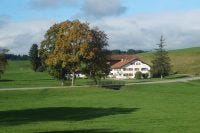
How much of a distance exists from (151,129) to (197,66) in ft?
516

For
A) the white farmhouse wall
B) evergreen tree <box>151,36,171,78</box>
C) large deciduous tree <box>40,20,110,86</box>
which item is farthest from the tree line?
the white farmhouse wall

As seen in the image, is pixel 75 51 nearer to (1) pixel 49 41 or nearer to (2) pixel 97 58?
(2) pixel 97 58

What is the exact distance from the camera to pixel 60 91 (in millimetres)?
74125

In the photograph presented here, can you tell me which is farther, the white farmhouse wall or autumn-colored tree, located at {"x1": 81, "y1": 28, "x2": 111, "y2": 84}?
the white farmhouse wall

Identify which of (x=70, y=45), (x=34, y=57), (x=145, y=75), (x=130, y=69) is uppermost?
(x=34, y=57)

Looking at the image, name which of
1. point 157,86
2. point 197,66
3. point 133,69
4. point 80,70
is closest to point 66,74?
point 80,70

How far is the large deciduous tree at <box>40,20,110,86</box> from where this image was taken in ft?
291

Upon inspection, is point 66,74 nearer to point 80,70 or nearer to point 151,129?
point 80,70

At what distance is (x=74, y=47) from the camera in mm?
89875

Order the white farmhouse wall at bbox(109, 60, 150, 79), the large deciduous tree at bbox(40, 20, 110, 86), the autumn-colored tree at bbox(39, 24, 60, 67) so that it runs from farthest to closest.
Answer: the white farmhouse wall at bbox(109, 60, 150, 79) → the autumn-colored tree at bbox(39, 24, 60, 67) → the large deciduous tree at bbox(40, 20, 110, 86)

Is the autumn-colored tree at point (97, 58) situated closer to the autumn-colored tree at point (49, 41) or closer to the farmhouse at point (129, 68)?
the autumn-colored tree at point (49, 41)

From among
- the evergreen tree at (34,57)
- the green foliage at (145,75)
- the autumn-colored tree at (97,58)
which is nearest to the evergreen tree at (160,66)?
the green foliage at (145,75)

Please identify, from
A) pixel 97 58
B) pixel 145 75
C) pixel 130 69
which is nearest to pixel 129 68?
pixel 130 69

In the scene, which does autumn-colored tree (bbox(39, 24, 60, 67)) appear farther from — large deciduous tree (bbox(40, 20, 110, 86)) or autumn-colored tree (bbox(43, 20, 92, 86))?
autumn-colored tree (bbox(43, 20, 92, 86))
